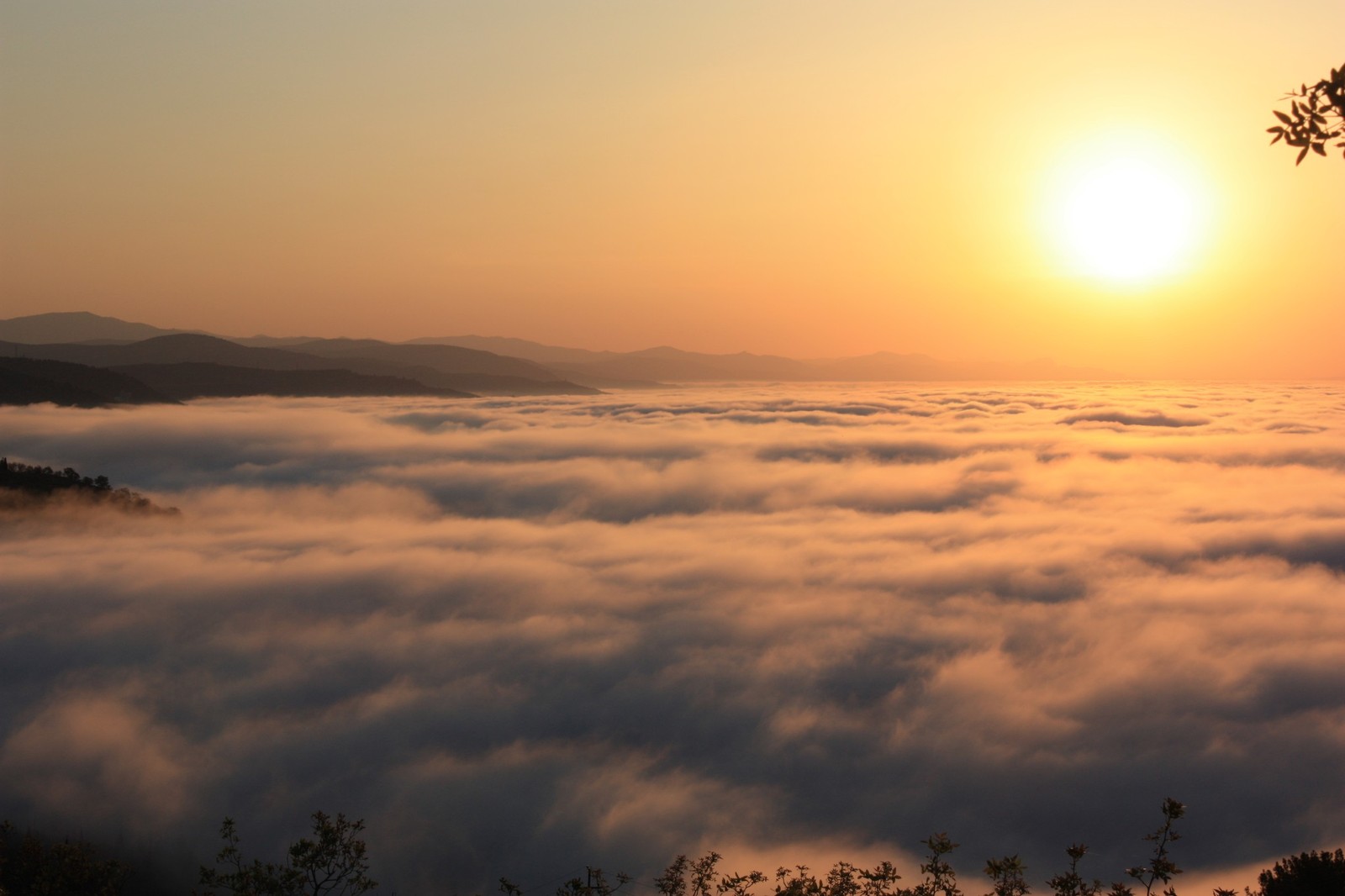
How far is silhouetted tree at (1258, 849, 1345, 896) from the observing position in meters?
18.5

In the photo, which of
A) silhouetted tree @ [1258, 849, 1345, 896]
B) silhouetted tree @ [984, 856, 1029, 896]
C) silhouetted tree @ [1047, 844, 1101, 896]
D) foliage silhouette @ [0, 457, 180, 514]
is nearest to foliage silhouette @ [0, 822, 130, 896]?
silhouetted tree @ [984, 856, 1029, 896]

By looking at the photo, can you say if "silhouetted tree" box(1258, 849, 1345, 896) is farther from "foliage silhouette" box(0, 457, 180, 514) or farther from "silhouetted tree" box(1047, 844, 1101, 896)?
"foliage silhouette" box(0, 457, 180, 514)

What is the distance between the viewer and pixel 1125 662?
8862 cm

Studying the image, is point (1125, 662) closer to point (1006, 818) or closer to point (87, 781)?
point (1006, 818)

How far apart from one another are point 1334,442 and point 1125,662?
12822 cm

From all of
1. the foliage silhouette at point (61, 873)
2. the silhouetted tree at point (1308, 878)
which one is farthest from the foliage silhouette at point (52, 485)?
the silhouetted tree at point (1308, 878)

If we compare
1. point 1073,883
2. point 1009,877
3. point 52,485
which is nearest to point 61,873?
point 1009,877

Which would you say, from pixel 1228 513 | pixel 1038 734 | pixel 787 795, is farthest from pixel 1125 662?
pixel 1228 513

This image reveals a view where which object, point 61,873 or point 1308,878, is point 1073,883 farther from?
point 61,873

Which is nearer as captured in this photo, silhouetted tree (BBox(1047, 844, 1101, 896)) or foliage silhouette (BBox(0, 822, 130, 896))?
silhouetted tree (BBox(1047, 844, 1101, 896))

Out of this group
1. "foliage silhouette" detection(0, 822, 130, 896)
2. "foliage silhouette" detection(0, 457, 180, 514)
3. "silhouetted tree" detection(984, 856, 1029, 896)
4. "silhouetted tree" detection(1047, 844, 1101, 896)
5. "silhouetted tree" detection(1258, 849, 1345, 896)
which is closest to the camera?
"silhouetted tree" detection(1047, 844, 1101, 896)

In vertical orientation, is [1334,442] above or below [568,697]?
above

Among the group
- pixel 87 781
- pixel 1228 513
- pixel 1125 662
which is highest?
pixel 1228 513

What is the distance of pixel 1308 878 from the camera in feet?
63.2
